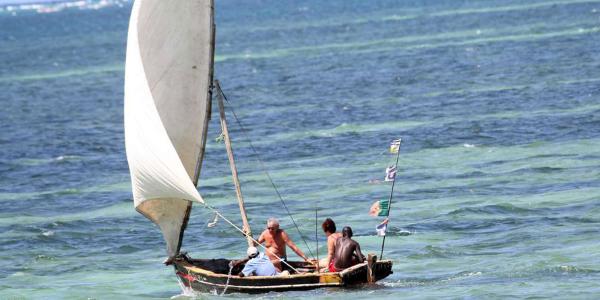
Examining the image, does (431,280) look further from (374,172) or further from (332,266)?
(374,172)

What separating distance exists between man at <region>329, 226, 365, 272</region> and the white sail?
3870 mm

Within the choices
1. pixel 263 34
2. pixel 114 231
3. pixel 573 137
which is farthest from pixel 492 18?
pixel 114 231

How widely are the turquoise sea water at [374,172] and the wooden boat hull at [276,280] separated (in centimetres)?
24

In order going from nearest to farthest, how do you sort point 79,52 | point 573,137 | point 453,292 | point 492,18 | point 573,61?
1. point 453,292
2. point 573,137
3. point 573,61
4. point 492,18
5. point 79,52

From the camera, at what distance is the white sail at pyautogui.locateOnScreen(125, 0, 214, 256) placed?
2872 centimetres

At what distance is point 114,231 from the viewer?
39656 millimetres

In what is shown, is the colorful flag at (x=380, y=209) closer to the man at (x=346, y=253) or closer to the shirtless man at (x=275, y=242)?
the man at (x=346, y=253)

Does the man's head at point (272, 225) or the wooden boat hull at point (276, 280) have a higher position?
the man's head at point (272, 225)

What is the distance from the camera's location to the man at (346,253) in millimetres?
26266

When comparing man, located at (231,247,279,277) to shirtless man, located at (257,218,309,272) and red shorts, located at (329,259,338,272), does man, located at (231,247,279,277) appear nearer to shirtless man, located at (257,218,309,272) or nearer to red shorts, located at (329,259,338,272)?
shirtless man, located at (257,218,309,272)

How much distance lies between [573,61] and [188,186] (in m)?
52.4

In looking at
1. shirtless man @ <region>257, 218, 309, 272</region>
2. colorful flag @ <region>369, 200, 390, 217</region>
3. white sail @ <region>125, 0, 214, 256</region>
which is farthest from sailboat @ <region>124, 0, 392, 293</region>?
colorful flag @ <region>369, 200, 390, 217</region>

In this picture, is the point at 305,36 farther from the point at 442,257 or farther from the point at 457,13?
the point at 442,257

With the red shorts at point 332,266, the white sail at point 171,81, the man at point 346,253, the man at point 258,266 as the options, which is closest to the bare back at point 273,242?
the man at point 258,266
